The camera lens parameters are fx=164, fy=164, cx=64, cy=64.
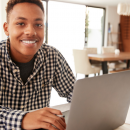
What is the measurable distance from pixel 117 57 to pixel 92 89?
314 cm

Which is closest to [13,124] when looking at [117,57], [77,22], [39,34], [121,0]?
[39,34]

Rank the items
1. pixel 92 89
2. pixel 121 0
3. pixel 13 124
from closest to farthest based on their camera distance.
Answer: pixel 92 89 → pixel 13 124 → pixel 121 0

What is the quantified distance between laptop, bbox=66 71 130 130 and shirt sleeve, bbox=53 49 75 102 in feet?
1.47

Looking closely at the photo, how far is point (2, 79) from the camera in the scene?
2.80ft

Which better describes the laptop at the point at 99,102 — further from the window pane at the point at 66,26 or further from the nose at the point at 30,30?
the window pane at the point at 66,26

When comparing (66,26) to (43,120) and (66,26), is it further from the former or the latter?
(43,120)

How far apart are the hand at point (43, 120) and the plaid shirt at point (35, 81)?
6.8 inches

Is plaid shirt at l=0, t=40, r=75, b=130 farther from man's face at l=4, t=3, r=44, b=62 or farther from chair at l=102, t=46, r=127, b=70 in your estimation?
chair at l=102, t=46, r=127, b=70

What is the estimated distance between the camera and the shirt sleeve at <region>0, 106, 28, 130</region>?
589 mm

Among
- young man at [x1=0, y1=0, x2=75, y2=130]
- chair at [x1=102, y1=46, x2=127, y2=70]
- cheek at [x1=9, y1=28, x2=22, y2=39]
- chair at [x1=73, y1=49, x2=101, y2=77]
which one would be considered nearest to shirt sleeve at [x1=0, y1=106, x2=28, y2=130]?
young man at [x1=0, y1=0, x2=75, y2=130]

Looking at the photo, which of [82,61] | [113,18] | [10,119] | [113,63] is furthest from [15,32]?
[113,18]

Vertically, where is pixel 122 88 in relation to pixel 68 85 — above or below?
above

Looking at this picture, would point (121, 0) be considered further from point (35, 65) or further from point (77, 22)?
point (35, 65)

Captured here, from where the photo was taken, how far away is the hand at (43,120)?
55cm
